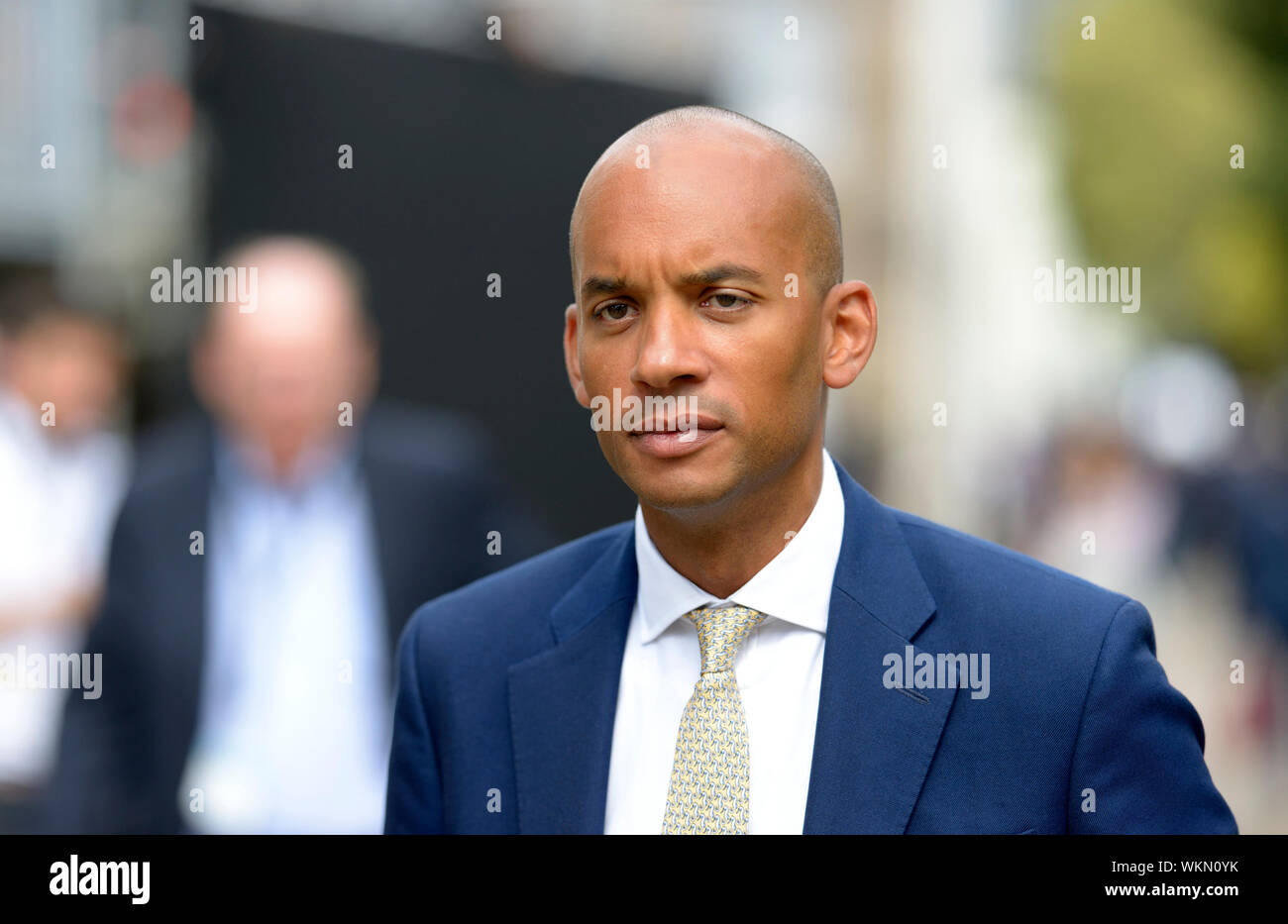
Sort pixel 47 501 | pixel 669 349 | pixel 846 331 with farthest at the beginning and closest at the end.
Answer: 1. pixel 47 501
2. pixel 846 331
3. pixel 669 349

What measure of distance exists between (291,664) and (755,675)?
271cm

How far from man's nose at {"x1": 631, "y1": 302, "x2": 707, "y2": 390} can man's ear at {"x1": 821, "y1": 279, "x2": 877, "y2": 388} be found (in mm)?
336

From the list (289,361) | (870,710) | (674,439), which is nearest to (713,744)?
(870,710)

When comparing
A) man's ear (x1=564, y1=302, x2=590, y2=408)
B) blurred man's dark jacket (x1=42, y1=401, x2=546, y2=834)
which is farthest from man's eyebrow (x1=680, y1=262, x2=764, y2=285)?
blurred man's dark jacket (x1=42, y1=401, x2=546, y2=834)

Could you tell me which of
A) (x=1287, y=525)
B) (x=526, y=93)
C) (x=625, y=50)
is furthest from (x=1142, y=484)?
(x=526, y=93)

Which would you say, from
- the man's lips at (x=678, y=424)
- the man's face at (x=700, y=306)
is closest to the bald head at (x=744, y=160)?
the man's face at (x=700, y=306)

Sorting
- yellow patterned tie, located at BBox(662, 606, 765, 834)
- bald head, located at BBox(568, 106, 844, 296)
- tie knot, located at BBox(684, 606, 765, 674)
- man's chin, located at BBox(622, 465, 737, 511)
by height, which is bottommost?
yellow patterned tie, located at BBox(662, 606, 765, 834)

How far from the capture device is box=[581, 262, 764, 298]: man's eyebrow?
2.59 meters

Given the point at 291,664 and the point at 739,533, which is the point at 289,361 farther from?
the point at 739,533

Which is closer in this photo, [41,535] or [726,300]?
[726,300]

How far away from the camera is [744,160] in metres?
2.66

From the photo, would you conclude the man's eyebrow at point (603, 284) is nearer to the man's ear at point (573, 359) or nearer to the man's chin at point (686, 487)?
the man's ear at point (573, 359)

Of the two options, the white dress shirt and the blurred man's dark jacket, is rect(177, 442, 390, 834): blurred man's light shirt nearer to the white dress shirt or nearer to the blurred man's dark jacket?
the blurred man's dark jacket

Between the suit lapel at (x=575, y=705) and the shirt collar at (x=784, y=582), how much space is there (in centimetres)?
7
